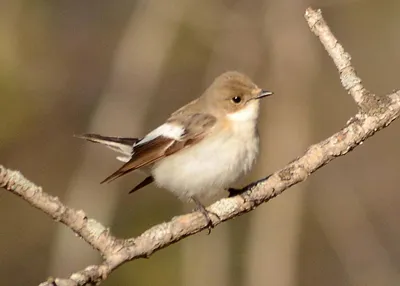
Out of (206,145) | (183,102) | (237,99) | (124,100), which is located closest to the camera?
(206,145)

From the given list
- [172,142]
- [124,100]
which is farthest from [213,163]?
[124,100]

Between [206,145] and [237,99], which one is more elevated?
[237,99]

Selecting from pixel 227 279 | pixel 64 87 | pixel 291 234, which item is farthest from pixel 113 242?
pixel 64 87

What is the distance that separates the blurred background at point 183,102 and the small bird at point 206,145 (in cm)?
139

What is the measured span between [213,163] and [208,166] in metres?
0.03

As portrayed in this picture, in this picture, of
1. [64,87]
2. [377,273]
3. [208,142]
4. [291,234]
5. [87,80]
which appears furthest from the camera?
[87,80]

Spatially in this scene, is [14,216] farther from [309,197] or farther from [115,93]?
[309,197]

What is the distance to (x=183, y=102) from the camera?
28.5 feet

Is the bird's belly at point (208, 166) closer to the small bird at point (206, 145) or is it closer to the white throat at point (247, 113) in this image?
the small bird at point (206, 145)

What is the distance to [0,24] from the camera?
6348mm

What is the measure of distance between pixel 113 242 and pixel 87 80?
691cm

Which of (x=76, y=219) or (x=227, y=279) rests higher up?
(x=227, y=279)

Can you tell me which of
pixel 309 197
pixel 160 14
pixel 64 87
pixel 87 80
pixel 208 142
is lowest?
pixel 208 142

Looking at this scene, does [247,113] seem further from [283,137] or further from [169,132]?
[283,137]
